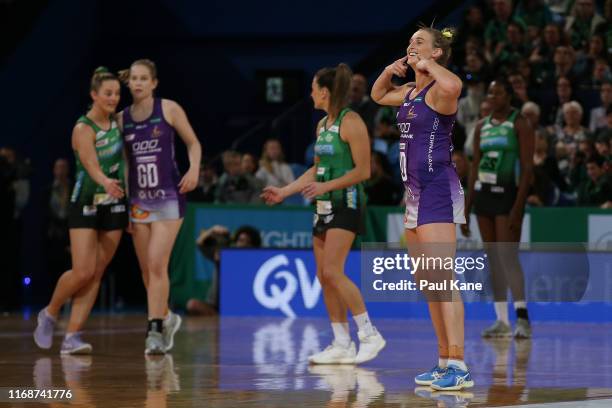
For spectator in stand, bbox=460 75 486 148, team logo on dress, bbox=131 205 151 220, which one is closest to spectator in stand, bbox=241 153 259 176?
spectator in stand, bbox=460 75 486 148

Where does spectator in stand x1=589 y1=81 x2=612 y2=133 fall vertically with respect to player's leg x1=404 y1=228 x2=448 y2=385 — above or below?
above

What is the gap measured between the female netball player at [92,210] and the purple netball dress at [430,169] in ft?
10.4

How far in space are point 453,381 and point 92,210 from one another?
3.89 metres

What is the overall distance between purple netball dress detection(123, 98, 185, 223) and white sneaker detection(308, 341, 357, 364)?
1644 millimetres

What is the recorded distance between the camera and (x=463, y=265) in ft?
40.0

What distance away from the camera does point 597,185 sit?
1563cm

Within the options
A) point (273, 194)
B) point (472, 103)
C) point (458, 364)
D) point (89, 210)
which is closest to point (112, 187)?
point (89, 210)

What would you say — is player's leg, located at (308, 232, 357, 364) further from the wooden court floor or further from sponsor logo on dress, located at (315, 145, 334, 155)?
sponsor logo on dress, located at (315, 145, 334, 155)

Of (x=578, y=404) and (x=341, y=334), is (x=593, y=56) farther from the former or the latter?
(x=578, y=404)

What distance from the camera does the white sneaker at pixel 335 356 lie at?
9.52 meters

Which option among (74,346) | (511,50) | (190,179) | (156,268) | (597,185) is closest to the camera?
(190,179)

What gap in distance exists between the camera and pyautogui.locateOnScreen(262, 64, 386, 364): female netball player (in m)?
9.52

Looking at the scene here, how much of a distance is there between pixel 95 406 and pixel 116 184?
11.2 feet

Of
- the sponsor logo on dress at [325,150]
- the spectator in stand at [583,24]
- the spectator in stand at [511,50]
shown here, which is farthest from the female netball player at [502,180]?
the spectator in stand at [583,24]
